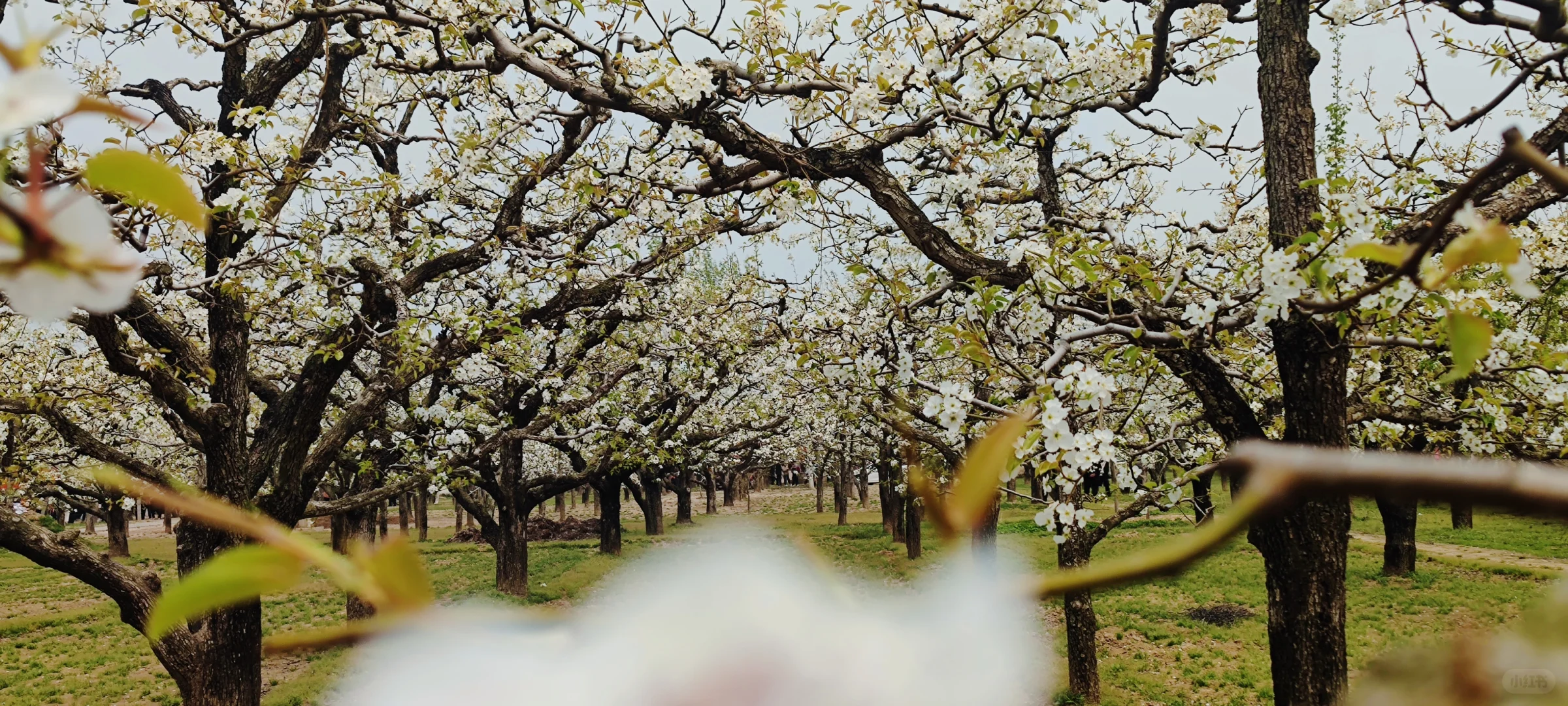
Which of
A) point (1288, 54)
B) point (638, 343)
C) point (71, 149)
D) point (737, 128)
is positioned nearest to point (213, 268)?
point (71, 149)

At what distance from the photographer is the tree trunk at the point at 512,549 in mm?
15836

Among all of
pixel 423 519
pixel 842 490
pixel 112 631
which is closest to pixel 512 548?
pixel 112 631

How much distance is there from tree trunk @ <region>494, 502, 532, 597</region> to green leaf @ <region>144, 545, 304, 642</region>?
653 inches

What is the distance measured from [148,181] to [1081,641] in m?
10.2

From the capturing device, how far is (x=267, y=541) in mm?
203

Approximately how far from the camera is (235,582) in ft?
0.67

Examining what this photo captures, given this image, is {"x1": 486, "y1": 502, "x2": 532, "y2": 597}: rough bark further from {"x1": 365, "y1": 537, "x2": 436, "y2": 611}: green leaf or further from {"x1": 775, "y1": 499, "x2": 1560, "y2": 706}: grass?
{"x1": 365, "y1": 537, "x2": 436, "y2": 611}: green leaf

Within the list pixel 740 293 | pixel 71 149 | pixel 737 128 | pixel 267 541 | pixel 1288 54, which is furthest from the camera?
pixel 740 293

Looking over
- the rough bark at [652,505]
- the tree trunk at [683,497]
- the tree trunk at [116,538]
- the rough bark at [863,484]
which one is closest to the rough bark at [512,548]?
the rough bark at [652,505]

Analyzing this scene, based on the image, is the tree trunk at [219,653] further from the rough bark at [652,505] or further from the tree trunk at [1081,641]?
the rough bark at [652,505]

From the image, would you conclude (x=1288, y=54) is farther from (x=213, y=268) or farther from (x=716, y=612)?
(x=213, y=268)

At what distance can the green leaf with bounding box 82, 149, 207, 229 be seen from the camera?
276mm

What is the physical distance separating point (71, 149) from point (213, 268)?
2.54 m

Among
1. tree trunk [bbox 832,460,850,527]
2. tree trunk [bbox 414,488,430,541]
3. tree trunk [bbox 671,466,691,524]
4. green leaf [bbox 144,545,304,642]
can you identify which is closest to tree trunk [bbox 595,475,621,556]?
tree trunk [bbox 671,466,691,524]
